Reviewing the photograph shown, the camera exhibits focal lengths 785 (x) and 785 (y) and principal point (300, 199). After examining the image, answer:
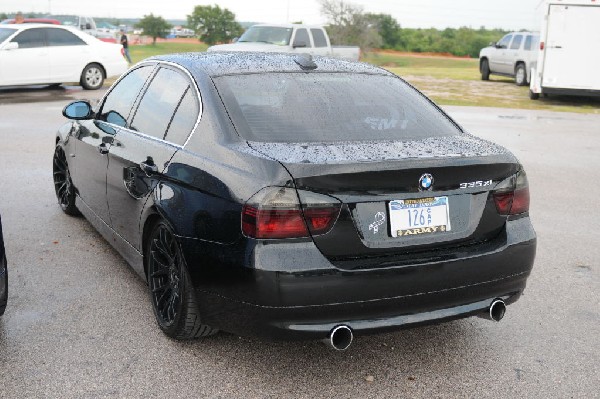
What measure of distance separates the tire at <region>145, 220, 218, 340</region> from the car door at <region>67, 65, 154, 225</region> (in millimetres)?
1008

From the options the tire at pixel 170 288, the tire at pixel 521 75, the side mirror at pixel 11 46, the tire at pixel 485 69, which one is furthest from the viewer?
the tire at pixel 485 69

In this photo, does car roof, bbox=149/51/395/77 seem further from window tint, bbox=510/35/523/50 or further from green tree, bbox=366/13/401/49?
green tree, bbox=366/13/401/49

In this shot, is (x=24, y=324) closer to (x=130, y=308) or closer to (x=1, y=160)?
(x=130, y=308)

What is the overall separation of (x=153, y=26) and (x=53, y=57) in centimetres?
7020

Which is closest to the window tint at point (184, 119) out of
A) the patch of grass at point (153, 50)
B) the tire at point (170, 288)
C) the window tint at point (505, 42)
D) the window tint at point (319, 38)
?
the tire at point (170, 288)

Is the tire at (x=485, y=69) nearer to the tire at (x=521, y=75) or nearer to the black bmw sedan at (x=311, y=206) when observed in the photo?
the tire at (x=521, y=75)

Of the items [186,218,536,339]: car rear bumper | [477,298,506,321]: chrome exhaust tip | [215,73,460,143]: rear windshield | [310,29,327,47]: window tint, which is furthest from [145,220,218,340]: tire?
[310,29,327,47]: window tint

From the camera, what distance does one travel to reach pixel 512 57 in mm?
28688

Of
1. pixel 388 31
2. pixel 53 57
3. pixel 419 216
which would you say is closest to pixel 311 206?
pixel 419 216

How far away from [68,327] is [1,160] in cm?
618

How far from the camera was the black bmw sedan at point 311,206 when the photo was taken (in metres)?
3.44

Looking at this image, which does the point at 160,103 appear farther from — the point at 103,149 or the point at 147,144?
the point at 103,149

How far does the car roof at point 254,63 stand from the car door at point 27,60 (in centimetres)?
1517

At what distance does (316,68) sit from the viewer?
15.3ft
